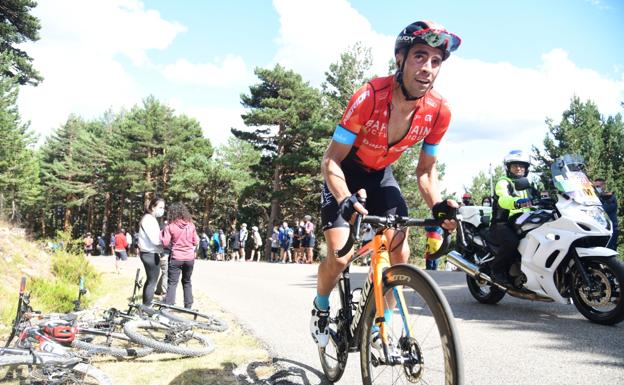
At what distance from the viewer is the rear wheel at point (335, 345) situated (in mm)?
3162

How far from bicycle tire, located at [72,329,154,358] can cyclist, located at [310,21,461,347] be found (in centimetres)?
212

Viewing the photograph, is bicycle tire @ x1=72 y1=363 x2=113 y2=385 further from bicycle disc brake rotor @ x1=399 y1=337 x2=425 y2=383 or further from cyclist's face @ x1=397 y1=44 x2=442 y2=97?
cyclist's face @ x1=397 y1=44 x2=442 y2=97

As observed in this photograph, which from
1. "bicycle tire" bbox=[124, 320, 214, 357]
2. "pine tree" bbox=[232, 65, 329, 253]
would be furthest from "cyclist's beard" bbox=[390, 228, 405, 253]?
"pine tree" bbox=[232, 65, 329, 253]

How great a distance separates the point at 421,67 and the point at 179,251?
18.7 feet

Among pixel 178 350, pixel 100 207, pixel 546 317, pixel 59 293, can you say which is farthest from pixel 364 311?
pixel 100 207

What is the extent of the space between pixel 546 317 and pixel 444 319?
14.3 ft

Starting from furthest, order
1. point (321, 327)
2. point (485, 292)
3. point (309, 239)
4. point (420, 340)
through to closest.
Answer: point (309, 239) → point (485, 292) → point (321, 327) → point (420, 340)

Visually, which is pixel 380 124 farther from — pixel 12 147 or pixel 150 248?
pixel 12 147

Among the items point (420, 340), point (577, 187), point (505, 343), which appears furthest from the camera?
point (577, 187)

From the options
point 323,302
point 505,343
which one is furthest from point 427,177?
point 505,343

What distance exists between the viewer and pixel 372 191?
3.47 m

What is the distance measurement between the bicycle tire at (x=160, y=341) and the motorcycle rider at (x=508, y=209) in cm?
380

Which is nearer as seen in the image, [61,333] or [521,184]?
[61,333]

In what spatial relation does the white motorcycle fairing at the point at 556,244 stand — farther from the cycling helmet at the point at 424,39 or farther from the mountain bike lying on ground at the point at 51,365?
the mountain bike lying on ground at the point at 51,365
